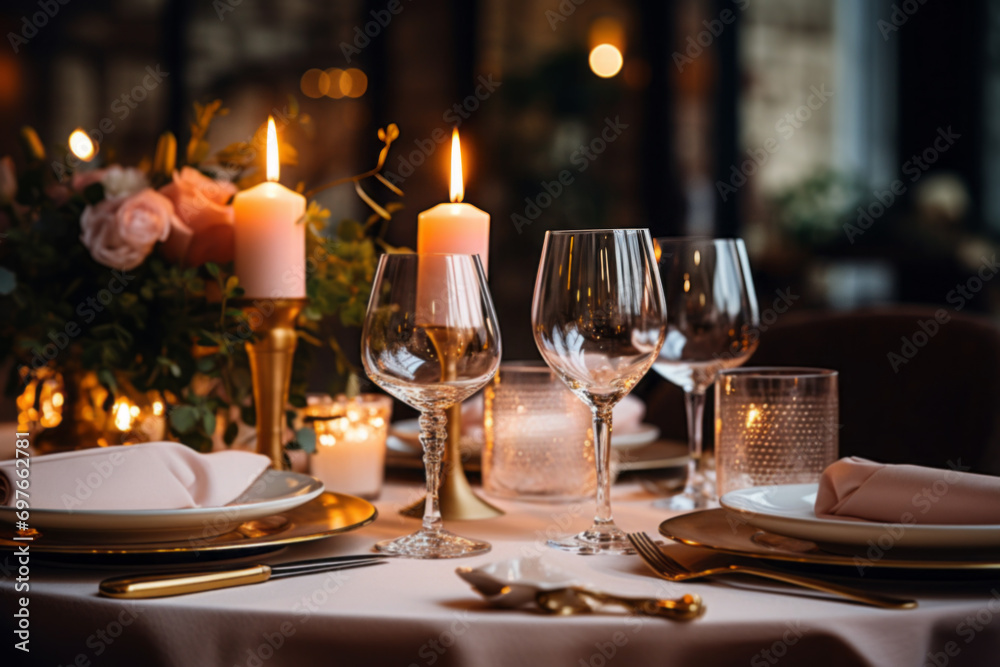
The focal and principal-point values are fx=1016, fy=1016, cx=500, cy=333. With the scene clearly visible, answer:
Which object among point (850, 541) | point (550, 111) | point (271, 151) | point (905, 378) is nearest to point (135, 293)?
point (271, 151)

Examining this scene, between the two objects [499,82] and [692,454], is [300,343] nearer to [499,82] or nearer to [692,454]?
[692,454]

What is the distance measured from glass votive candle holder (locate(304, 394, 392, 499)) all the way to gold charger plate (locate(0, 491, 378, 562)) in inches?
7.8

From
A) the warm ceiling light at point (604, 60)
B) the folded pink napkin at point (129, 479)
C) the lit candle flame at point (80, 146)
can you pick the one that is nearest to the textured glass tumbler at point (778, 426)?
the folded pink napkin at point (129, 479)

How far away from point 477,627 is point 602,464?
0.27m

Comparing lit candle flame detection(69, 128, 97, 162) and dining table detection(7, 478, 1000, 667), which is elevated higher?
lit candle flame detection(69, 128, 97, 162)

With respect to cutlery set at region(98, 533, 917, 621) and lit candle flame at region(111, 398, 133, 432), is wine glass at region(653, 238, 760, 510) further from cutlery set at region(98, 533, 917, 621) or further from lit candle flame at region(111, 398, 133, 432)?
lit candle flame at region(111, 398, 133, 432)

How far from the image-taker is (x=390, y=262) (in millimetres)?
841

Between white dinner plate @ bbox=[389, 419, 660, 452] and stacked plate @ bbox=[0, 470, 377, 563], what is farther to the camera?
white dinner plate @ bbox=[389, 419, 660, 452]

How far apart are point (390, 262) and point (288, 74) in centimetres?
338

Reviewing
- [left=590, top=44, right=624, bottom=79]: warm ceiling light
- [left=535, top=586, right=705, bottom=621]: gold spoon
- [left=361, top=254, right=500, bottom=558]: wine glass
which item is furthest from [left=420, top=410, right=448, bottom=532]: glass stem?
[left=590, top=44, right=624, bottom=79]: warm ceiling light

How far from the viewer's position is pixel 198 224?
1071mm

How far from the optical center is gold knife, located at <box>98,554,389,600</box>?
2.18 feet

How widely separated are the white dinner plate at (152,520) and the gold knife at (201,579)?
0.05 m

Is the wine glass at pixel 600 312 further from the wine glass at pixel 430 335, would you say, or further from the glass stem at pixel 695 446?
the glass stem at pixel 695 446
